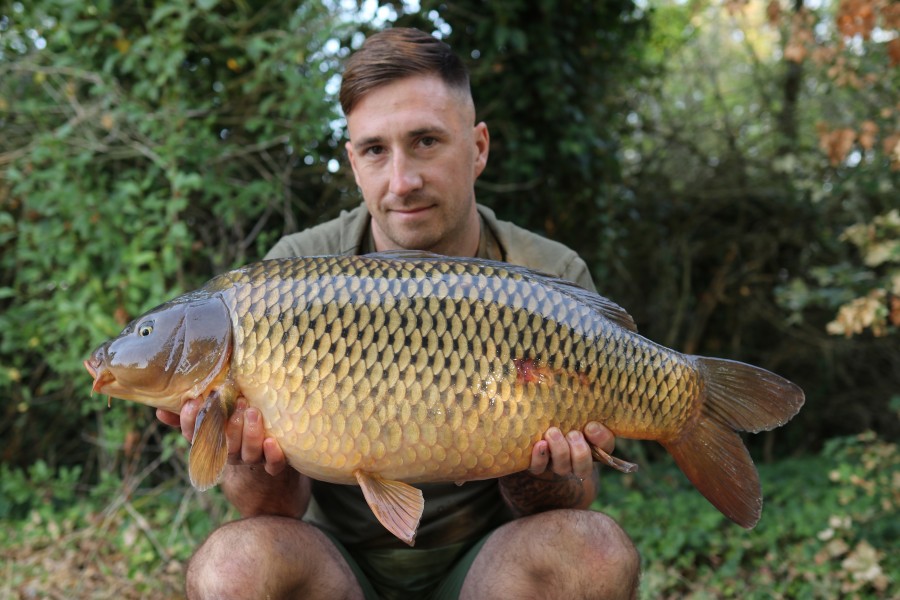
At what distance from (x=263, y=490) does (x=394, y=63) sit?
2.82 ft

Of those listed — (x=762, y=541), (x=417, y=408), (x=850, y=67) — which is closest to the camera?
(x=417, y=408)

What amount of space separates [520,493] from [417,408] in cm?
43

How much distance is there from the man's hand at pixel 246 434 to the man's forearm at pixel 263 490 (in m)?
0.18

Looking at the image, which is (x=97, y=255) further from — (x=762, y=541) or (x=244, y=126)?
(x=762, y=541)

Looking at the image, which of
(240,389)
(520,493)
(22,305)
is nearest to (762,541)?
(520,493)

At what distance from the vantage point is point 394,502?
133 cm

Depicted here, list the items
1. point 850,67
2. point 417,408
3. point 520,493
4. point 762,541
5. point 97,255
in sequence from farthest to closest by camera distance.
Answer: point 850,67, point 97,255, point 762,541, point 520,493, point 417,408

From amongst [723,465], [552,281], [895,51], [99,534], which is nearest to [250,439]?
[552,281]

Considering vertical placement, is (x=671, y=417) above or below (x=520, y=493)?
above

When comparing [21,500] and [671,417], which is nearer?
[671,417]

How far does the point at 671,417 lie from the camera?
55.2 inches

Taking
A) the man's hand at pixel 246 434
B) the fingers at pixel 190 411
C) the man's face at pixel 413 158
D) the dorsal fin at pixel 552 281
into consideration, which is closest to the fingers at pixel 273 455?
the man's hand at pixel 246 434

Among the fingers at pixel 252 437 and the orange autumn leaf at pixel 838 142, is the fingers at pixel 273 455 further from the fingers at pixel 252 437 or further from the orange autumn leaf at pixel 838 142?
the orange autumn leaf at pixel 838 142

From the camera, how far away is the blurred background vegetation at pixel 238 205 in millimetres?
2721
